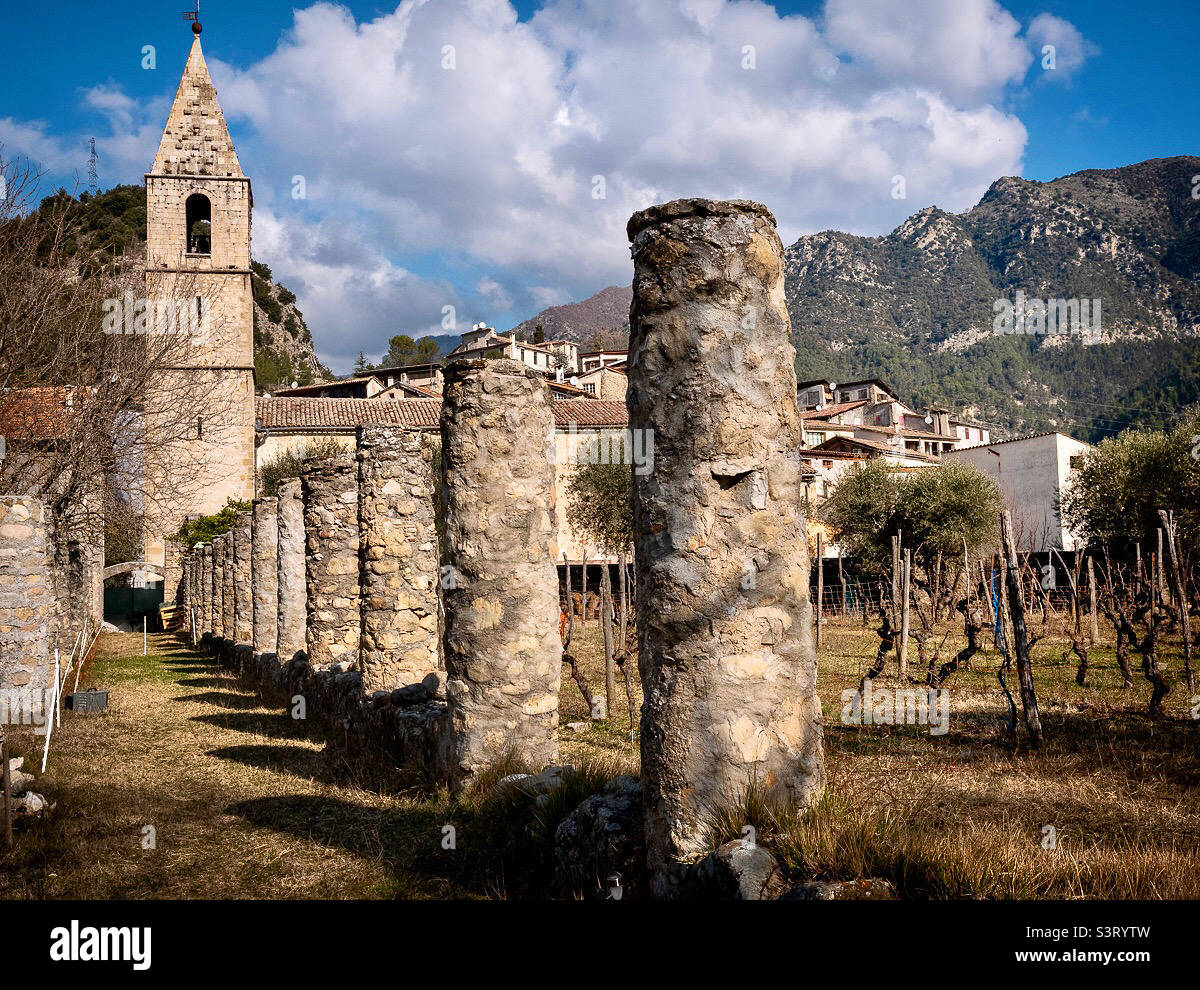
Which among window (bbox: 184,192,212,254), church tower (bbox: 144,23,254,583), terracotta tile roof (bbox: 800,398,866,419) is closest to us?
church tower (bbox: 144,23,254,583)

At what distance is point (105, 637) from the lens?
2880 centimetres

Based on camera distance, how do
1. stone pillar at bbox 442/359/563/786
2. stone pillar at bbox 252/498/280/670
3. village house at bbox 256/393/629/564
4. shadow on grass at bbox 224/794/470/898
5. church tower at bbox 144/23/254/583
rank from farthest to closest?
village house at bbox 256/393/629/564 < church tower at bbox 144/23/254/583 < stone pillar at bbox 252/498/280/670 < stone pillar at bbox 442/359/563/786 < shadow on grass at bbox 224/794/470/898

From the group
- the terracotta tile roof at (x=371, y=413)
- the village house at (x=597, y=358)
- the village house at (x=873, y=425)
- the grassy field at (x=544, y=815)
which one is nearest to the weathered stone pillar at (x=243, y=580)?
the grassy field at (x=544, y=815)

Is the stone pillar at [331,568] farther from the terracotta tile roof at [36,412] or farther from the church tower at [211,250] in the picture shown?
the church tower at [211,250]

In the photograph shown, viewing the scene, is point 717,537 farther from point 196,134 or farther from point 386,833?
point 196,134

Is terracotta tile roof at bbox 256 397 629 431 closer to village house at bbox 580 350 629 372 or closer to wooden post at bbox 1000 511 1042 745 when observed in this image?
village house at bbox 580 350 629 372

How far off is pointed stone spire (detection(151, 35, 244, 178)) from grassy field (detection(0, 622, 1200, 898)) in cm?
3120

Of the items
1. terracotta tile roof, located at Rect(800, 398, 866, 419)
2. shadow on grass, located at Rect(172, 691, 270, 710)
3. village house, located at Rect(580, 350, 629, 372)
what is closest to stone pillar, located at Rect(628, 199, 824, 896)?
shadow on grass, located at Rect(172, 691, 270, 710)

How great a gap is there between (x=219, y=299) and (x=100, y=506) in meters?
19.6

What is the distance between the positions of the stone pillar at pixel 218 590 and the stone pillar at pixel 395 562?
42.4ft

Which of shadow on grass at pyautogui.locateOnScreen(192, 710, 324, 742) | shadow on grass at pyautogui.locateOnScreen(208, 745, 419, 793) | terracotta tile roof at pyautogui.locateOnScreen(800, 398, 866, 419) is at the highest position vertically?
terracotta tile roof at pyautogui.locateOnScreen(800, 398, 866, 419)

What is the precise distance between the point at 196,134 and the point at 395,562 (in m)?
33.0

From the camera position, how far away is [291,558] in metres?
15.2

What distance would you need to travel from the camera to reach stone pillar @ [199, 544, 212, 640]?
25.4m
